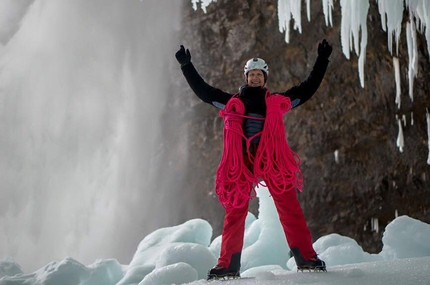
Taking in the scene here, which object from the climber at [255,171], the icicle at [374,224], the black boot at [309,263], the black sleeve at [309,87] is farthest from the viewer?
the icicle at [374,224]

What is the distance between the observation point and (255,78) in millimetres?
2643

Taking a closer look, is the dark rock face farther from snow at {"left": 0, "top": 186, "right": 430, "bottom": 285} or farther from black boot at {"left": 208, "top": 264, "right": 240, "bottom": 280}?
black boot at {"left": 208, "top": 264, "right": 240, "bottom": 280}

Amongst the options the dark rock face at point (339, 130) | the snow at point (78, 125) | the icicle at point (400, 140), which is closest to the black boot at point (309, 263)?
the dark rock face at point (339, 130)

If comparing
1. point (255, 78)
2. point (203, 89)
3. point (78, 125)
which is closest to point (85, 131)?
point (78, 125)

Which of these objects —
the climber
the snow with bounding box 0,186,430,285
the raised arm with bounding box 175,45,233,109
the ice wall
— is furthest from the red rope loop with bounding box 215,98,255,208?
the ice wall

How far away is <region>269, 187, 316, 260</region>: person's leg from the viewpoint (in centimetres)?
235

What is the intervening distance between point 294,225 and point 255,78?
827mm

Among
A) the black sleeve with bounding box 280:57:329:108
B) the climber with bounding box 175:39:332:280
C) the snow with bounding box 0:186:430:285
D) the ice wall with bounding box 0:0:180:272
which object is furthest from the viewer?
the ice wall with bounding box 0:0:180:272

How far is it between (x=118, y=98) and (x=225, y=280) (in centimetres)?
934

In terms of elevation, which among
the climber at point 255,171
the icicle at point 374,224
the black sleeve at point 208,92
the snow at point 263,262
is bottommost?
the snow at point 263,262

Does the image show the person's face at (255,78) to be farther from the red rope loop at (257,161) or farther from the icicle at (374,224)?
the icicle at (374,224)

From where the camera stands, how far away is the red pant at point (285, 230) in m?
2.36

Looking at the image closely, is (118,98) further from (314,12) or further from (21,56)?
(314,12)

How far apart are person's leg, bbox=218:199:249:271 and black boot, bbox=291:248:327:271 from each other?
28 centimetres
